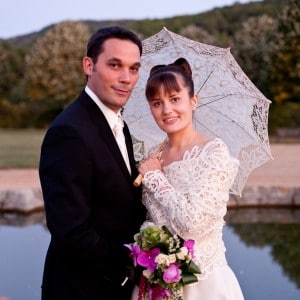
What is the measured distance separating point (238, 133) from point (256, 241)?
4749 millimetres

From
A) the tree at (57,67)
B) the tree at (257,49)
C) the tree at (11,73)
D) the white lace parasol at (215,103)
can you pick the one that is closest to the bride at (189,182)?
the white lace parasol at (215,103)

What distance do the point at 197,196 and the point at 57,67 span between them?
3899 cm

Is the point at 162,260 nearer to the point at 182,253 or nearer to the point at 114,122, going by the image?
the point at 182,253

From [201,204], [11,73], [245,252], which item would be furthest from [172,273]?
[11,73]

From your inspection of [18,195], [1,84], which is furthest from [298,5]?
[1,84]

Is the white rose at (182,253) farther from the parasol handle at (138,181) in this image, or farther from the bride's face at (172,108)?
the bride's face at (172,108)

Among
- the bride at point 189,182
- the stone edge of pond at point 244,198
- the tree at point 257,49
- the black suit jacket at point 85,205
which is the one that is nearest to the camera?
the black suit jacket at point 85,205

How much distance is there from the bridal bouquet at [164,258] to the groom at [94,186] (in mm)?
81

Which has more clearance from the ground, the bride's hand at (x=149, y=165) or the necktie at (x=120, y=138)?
the necktie at (x=120, y=138)

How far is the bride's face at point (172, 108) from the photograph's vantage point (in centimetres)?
227

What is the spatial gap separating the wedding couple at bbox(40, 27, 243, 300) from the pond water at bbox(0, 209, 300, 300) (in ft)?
11.0

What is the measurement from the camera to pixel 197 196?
210 cm

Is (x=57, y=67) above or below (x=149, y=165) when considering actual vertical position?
below

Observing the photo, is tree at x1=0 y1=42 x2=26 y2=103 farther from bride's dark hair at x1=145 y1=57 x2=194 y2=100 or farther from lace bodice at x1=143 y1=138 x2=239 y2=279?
lace bodice at x1=143 y1=138 x2=239 y2=279
